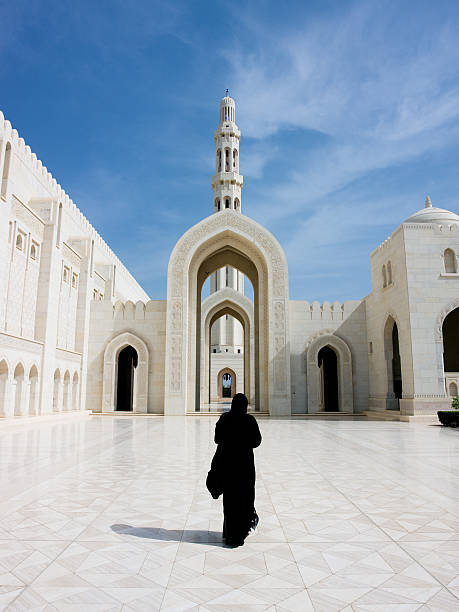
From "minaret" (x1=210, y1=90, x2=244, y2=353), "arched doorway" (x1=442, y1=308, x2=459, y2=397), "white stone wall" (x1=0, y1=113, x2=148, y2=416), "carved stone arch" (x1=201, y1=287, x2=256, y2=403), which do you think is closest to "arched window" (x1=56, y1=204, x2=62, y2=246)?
"white stone wall" (x1=0, y1=113, x2=148, y2=416)

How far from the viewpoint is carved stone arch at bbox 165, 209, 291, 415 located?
1667cm

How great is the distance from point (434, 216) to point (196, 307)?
948 cm

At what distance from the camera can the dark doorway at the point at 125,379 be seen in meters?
23.4

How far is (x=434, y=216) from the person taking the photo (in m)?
15.5

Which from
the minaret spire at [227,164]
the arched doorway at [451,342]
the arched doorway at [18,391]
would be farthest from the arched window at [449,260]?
the minaret spire at [227,164]

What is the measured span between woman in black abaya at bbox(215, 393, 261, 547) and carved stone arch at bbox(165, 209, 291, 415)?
43.5ft

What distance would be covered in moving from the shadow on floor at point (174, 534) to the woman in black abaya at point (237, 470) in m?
0.14

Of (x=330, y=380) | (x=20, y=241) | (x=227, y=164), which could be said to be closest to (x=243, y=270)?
(x=330, y=380)

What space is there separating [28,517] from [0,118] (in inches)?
495

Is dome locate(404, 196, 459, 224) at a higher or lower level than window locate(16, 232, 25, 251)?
higher

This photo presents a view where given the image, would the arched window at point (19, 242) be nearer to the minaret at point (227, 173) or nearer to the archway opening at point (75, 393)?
the archway opening at point (75, 393)

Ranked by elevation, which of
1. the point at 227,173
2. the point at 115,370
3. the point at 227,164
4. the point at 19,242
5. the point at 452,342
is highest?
the point at 227,164

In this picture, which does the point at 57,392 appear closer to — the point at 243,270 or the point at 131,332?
the point at 131,332

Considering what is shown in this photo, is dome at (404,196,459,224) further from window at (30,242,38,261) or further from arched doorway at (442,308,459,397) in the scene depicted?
window at (30,242,38,261)
